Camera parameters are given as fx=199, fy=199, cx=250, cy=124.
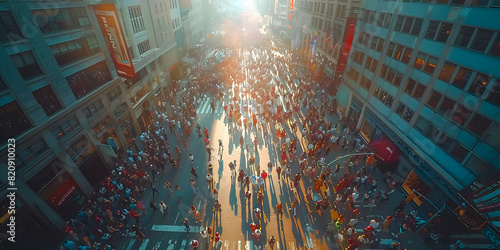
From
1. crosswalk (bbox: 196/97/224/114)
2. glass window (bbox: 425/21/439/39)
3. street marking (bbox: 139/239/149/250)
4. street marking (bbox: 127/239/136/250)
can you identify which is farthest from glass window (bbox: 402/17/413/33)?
street marking (bbox: 127/239/136/250)

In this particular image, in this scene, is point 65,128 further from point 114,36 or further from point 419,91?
point 419,91

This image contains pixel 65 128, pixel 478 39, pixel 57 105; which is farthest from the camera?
pixel 65 128

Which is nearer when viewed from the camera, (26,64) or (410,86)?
(26,64)

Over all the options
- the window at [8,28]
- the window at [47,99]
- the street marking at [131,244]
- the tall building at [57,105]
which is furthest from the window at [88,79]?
the street marking at [131,244]

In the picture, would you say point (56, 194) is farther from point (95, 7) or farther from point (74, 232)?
point (95, 7)

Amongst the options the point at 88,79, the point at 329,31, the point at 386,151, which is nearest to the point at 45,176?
the point at 88,79

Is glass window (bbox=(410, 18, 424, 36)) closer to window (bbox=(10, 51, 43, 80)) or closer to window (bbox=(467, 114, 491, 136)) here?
window (bbox=(467, 114, 491, 136))

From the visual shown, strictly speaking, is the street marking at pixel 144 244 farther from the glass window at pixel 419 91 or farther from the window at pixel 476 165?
the glass window at pixel 419 91
